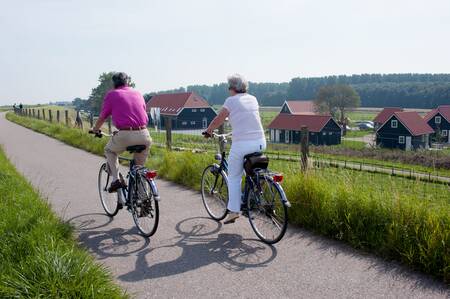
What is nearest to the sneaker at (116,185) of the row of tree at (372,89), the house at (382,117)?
the house at (382,117)

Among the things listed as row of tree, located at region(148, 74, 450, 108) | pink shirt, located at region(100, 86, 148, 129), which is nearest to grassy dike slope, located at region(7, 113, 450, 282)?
pink shirt, located at region(100, 86, 148, 129)

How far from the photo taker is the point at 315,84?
137000 mm

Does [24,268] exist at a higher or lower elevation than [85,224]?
higher

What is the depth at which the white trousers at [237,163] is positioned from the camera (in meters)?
5.10

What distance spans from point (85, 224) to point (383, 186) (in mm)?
4245

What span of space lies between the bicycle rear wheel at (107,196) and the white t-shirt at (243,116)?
239cm

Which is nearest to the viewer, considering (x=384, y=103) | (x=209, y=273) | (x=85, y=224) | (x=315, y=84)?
(x=209, y=273)

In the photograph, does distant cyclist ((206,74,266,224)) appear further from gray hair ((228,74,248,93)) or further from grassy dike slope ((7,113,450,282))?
grassy dike slope ((7,113,450,282))

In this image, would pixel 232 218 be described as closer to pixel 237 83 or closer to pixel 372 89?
pixel 237 83

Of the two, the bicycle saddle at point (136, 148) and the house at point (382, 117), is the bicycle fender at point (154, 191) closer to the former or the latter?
the bicycle saddle at point (136, 148)

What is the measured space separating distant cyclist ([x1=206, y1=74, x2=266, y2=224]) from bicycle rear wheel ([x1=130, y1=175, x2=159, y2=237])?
110cm

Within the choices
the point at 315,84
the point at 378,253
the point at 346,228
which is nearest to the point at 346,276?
the point at 378,253

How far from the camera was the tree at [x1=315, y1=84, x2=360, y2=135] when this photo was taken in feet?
232

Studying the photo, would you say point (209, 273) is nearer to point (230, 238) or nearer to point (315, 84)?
point (230, 238)
